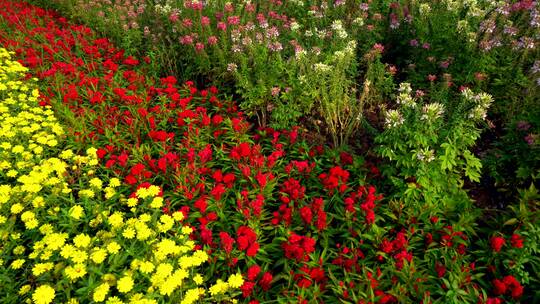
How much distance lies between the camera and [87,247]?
9.22 feet

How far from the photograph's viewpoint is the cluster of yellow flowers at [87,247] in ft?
8.55

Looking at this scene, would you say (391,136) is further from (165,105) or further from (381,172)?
(165,105)

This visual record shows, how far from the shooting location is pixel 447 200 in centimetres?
343

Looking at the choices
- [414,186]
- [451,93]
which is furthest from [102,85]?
[451,93]

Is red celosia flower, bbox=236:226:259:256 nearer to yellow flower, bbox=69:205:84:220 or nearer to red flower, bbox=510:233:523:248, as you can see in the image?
yellow flower, bbox=69:205:84:220

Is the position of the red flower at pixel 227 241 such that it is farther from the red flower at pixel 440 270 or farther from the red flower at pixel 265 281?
the red flower at pixel 440 270

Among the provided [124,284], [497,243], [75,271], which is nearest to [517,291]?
[497,243]

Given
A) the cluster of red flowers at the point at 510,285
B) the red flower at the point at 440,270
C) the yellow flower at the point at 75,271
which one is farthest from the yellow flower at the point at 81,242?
the cluster of red flowers at the point at 510,285

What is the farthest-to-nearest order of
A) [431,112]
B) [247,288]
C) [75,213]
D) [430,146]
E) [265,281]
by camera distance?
1. [430,146]
2. [431,112]
3. [75,213]
4. [265,281]
5. [247,288]

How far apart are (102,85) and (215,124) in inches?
76.3

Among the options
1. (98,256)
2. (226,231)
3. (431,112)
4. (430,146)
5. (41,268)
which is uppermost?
(431,112)

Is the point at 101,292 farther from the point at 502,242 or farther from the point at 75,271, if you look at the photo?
the point at 502,242

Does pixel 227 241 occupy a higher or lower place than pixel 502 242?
lower

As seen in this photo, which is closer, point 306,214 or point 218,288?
point 218,288
